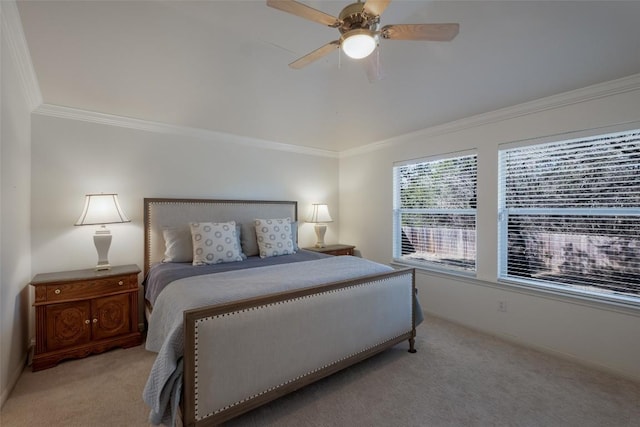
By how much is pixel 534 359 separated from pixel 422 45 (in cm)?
298

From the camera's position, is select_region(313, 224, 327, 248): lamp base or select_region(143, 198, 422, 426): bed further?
select_region(313, 224, 327, 248): lamp base

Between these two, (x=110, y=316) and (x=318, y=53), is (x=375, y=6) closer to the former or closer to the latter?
(x=318, y=53)

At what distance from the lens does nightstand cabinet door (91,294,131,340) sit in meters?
2.59

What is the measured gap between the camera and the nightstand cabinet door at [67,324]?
2389 mm

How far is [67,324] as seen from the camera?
8.06ft

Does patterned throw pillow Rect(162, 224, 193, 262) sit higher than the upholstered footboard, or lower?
higher

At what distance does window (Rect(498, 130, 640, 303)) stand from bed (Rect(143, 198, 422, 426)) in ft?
4.18

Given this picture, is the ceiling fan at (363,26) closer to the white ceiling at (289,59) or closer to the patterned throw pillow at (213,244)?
the white ceiling at (289,59)

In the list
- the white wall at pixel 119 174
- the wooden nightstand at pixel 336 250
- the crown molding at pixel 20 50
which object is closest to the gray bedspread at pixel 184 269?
the white wall at pixel 119 174

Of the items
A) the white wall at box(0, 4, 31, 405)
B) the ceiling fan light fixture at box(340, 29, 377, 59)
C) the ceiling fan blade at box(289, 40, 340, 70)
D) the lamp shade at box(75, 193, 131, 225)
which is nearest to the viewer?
the ceiling fan light fixture at box(340, 29, 377, 59)

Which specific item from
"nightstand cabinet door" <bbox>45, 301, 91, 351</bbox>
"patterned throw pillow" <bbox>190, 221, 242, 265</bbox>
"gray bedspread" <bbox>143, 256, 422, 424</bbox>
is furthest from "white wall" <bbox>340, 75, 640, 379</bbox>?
"nightstand cabinet door" <bbox>45, 301, 91, 351</bbox>

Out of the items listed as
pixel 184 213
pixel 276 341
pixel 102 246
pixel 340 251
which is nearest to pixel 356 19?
pixel 276 341

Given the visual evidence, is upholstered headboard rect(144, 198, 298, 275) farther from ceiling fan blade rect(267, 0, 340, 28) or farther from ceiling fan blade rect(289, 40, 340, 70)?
ceiling fan blade rect(267, 0, 340, 28)

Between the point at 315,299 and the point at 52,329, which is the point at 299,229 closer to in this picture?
the point at 315,299
